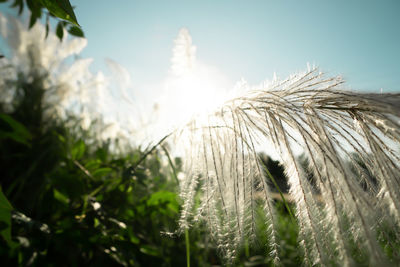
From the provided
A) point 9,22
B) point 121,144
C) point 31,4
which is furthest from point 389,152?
point 9,22

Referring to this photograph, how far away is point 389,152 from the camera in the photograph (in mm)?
747

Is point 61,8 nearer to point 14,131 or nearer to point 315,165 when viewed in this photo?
point 315,165

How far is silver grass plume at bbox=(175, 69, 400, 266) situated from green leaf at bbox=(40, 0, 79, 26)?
595 millimetres

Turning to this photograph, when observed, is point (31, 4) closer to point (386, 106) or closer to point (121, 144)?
point (386, 106)

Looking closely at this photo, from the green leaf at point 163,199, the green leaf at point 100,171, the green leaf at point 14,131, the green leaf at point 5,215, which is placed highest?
the green leaf at point 14,131

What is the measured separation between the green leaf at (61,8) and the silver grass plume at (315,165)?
0.59 m

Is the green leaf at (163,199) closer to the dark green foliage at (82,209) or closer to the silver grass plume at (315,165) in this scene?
the dark green foliage at (82,209)

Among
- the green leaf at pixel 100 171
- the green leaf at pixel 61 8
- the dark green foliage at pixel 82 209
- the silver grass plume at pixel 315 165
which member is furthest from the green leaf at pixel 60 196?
the green leaf at pixel 61 8

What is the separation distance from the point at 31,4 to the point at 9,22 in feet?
8.77

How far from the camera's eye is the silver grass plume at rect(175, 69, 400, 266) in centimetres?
66

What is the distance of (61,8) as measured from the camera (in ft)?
2.22

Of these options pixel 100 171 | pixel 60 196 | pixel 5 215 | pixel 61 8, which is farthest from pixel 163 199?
pixel 61 8

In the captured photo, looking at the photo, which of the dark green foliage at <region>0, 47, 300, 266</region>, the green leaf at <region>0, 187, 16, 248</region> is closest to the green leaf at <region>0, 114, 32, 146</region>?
the dark green foliage at <region>0, 47, 300, 266</region>

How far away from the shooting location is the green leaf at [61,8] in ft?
2.13
